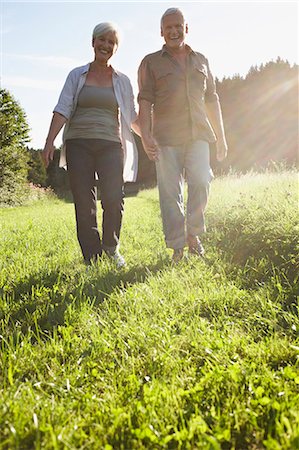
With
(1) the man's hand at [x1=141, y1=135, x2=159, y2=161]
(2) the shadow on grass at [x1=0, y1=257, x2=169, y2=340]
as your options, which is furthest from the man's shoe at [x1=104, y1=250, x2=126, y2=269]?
(1) the man's hand at [x1=141, y1=135, x2=159, y2=161]

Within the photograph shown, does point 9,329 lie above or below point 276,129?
below

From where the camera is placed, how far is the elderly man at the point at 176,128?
12.9 ft

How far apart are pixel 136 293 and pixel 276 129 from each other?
63.8 ft

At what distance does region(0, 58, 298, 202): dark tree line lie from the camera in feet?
64.5

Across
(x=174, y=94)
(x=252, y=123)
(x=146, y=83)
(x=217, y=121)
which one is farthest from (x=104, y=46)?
(x=252, y=123)

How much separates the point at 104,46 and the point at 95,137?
816mm

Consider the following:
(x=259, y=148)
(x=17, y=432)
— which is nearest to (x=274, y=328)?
(x=17, y=432)

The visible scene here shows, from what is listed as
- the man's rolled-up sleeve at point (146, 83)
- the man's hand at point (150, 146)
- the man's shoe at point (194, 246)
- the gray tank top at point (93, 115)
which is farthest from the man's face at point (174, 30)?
the man's shoe at point (194, 246)

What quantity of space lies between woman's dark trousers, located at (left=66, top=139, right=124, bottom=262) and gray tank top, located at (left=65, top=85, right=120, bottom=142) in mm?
66

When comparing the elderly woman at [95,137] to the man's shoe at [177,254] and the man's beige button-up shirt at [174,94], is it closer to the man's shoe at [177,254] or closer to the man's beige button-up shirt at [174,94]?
the man's beige button-up shirt at [174,94]

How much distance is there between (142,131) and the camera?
3.97 m

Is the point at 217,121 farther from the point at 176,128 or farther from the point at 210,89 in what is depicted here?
the point at 176,128

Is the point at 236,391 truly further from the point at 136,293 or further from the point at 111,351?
the point at 136,293

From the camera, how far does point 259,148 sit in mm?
20156
